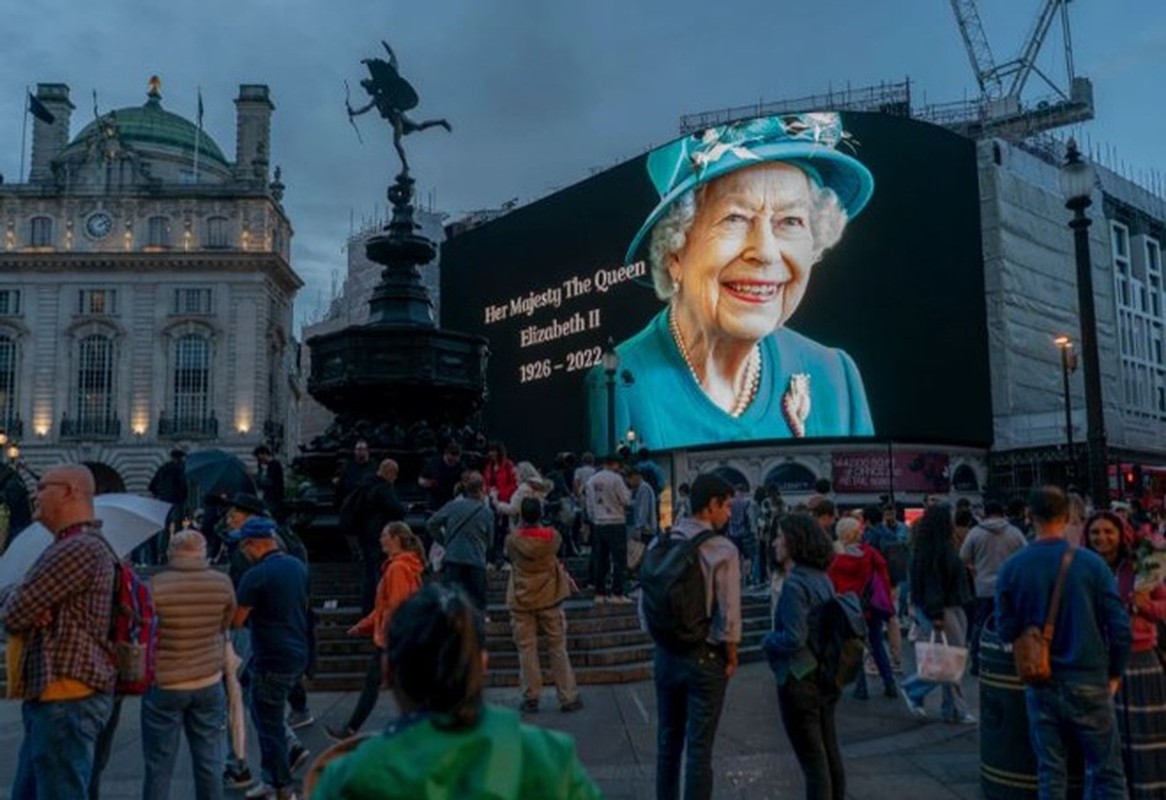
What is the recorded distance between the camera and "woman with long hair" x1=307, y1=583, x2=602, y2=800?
6.88ft

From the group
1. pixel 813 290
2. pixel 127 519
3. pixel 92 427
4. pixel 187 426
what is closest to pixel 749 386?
pixel 813 290

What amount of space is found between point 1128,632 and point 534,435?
49.2 meters

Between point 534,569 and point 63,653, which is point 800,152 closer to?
point 534,569

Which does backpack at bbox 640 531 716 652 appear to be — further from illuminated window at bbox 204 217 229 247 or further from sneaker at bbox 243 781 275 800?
illuminated window at bbox 204 217 229 247

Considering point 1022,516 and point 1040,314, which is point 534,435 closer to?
point 1040,314

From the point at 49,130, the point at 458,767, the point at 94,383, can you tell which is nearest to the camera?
the point at 458,767

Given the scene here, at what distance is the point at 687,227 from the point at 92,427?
3332 cm

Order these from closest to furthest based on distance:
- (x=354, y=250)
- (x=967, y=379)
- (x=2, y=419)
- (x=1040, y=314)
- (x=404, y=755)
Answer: (x=404, y=755), (x=967, y=379), (x=1040, y=314), (x=2, y=419), (x=354, y=250)

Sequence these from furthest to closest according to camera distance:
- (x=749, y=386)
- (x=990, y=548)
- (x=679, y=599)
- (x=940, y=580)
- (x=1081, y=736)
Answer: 1. (x=749, y=386)
2. (x=990, y=548)
3. (x=940, y=580)
4. (x=679, y=599)
5. (x=1081, y=736)

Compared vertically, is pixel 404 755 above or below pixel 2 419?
below

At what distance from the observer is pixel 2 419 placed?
53406 millimetres

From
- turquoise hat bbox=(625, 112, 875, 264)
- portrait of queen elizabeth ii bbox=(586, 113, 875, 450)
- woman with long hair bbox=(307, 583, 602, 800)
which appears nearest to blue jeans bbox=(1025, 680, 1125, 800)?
woman with long hair bbox=(307, 583, 602, 800)

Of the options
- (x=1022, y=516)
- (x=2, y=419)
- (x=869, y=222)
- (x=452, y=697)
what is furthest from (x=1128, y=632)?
(x=2, y=419)

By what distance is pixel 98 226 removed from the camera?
180 ft
